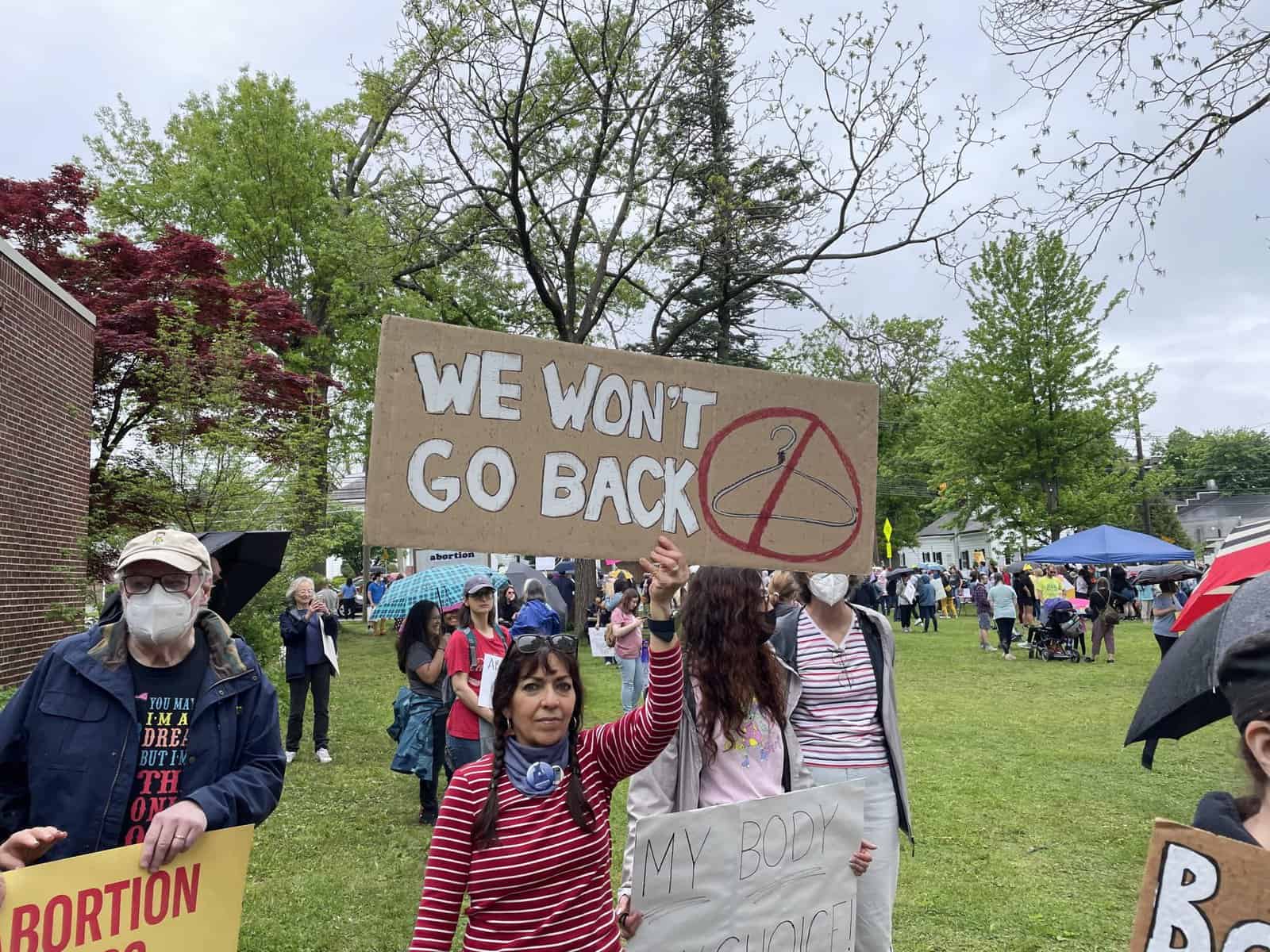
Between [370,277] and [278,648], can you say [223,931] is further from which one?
[370,277]

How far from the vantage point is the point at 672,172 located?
1705cm

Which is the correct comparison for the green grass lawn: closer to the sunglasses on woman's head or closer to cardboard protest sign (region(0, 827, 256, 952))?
the sunglasses on woman's head

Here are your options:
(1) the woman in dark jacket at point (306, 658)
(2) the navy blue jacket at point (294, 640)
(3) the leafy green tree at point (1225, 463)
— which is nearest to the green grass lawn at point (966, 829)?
(1) the woman in dark jacket at point (306, 658)

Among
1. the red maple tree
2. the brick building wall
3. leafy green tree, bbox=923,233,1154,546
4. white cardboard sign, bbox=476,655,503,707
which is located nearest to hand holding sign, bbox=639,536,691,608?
white cardboard sign, bbox=476,655,503,707

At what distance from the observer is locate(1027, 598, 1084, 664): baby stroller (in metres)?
17.3

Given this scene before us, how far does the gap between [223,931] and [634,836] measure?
117 centimetres

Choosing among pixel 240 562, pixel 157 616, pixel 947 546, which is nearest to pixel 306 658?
pixel 240 562

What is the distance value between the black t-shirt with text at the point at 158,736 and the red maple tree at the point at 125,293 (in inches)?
455

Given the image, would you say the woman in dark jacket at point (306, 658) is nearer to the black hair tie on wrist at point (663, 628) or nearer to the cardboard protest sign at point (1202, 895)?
the black hair tie on wrist at point (663, 628)

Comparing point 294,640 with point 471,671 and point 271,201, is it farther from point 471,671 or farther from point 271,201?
point 271,201

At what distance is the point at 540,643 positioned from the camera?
2.53 m

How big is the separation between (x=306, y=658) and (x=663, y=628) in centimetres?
712

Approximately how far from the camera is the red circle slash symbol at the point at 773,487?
2.73 m

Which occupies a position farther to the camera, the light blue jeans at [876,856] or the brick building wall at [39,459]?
the brick building wall at [39,459]
